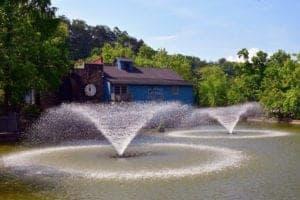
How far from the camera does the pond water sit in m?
15.9

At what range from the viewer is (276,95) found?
193ft

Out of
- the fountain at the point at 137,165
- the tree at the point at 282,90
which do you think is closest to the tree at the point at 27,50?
the fountain at the point at 137,165

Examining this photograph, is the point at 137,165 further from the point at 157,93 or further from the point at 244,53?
the point at 244,53

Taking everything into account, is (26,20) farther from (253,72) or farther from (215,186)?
(253,72)

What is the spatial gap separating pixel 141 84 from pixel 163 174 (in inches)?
1485

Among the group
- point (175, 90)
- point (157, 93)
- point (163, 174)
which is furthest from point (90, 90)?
point (163, 174)

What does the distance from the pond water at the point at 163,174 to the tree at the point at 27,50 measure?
6870 millimetres

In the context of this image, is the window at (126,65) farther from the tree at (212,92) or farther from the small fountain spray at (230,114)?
the tree at (212,92)

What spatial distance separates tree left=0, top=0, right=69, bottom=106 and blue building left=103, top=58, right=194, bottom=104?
40.3ft

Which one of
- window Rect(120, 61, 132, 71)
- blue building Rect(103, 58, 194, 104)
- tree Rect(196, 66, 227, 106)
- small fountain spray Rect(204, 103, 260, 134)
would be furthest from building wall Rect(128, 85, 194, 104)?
tree Rect(196, 66, 227, 106)

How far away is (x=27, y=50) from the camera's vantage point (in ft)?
115

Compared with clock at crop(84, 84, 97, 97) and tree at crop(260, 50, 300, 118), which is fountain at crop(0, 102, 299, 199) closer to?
clock at crop(84, 84, 97, 97)

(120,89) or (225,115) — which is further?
(120,89)

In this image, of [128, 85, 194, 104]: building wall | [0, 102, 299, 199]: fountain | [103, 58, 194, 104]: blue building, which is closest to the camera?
[0, 102, 299, 199]: fountain
